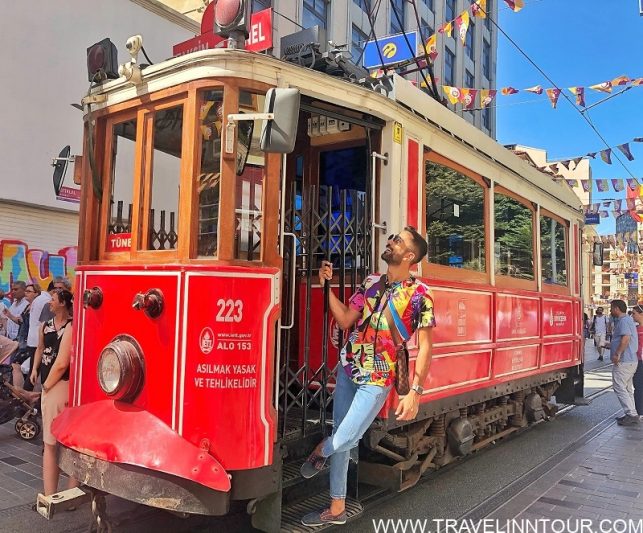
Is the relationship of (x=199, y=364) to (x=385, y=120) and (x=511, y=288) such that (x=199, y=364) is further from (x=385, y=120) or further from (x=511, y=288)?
(x=511, y=288)

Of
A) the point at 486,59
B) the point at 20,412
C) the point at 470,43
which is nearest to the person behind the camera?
the point at 20,412

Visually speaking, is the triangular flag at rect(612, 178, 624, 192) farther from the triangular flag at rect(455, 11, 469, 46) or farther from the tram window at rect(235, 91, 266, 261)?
the tram window at rect(235, 91, 266, 261)

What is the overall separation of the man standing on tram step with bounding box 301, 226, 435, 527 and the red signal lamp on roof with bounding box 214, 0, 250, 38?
157cm

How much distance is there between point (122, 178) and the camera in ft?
13.3

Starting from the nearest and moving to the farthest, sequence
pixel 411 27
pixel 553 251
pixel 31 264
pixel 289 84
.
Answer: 1. pixel 289 84
2. pixel 553 251
3. pixel 31 264
4. pixel 411 27

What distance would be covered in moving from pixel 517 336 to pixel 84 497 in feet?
14.5

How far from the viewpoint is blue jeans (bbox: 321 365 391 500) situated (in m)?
3.62

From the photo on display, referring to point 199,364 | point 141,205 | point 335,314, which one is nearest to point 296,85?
point 141,205

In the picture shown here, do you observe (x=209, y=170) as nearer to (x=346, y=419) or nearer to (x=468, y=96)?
(x=346, y=419)

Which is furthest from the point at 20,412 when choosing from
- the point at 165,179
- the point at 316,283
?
the point at 165,179

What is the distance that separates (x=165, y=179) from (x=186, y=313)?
3.14 feet

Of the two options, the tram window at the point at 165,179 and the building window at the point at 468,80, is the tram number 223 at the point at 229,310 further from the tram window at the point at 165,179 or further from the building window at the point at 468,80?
the building window at the point at 468,80

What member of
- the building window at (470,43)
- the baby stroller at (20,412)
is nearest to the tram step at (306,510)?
the baby stroller at (20,412)

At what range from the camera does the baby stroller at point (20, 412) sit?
6.32 metres
